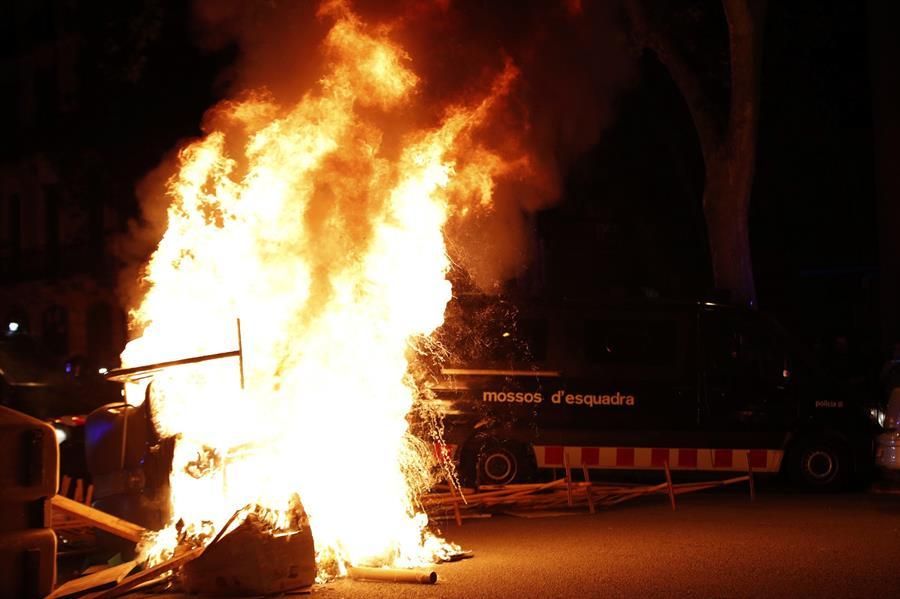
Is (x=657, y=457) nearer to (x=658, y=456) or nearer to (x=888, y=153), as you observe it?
(x=658, y=456)

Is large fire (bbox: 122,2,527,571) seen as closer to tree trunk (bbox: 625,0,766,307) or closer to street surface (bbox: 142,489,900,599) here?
street surface (bbox: 142,489,900,599)

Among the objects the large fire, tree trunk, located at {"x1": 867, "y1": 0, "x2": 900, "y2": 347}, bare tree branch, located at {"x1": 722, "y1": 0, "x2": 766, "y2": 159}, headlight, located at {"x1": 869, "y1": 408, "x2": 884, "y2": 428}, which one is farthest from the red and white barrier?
tree trunk, located at {"x1": 867, "y1": 0, "x2": 900, "y2": 347}

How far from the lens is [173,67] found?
2350cm

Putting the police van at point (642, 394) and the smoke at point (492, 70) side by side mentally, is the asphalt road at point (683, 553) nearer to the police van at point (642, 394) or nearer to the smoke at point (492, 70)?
the police van at point (642, 394)

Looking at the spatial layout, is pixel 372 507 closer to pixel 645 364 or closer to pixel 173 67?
pixel 645 364

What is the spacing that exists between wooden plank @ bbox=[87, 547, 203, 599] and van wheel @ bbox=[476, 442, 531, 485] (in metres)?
5.38

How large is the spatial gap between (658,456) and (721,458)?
Result: 0.72 meters

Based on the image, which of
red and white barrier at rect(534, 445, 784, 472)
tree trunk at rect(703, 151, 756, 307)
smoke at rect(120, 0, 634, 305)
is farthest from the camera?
tree trunk at rect(703, 151, 756, 307)

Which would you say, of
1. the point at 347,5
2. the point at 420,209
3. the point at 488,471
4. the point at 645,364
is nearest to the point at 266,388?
the point at 420,209

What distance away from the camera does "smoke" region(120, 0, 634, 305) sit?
10.2 m

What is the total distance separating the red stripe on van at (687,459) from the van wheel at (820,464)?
46.6 inches

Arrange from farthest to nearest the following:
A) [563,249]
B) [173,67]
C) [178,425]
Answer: [173,67] → [563,249] → [178,425]

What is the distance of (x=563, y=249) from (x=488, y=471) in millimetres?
9479

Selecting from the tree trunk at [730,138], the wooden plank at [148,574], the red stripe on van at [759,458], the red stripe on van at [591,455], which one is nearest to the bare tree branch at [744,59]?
the tree trunk at [730,138]
